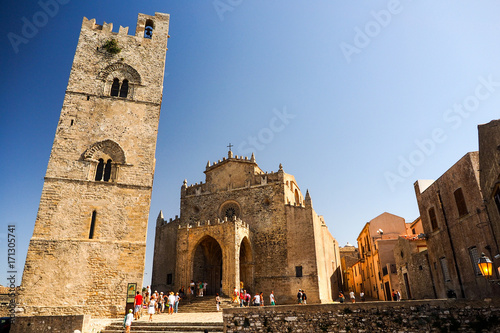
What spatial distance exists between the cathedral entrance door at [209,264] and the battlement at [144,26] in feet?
52.8

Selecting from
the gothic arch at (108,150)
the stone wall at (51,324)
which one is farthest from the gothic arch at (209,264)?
the stone wall at (51,324)

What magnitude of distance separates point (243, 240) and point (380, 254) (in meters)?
11.7

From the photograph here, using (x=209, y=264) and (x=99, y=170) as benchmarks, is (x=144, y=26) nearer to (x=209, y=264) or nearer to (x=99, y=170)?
(x=99, y=170)

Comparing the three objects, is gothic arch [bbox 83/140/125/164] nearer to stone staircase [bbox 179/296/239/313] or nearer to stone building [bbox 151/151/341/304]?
stone building [bbox 151/151/341/304]

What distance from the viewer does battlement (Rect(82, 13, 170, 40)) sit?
2123 centimetres

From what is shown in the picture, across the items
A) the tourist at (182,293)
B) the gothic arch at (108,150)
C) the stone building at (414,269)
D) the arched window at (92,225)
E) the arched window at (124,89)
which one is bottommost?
the tourist at (182,293)

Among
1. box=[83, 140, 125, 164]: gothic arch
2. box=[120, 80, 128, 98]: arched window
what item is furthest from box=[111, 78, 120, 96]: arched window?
box=[83, 140, 125, 164]: gothic arch

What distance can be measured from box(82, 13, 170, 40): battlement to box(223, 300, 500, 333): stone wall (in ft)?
62.7

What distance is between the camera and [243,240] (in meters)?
25.8

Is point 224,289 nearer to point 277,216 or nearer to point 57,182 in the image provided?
point 277,216

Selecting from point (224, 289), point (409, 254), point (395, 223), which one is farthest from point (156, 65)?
point (395, 223)

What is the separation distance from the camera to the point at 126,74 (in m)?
20.4

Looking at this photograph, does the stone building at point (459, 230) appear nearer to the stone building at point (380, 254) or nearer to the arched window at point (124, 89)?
the stone building at point (380, 254)

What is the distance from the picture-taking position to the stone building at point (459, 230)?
12.8 m
